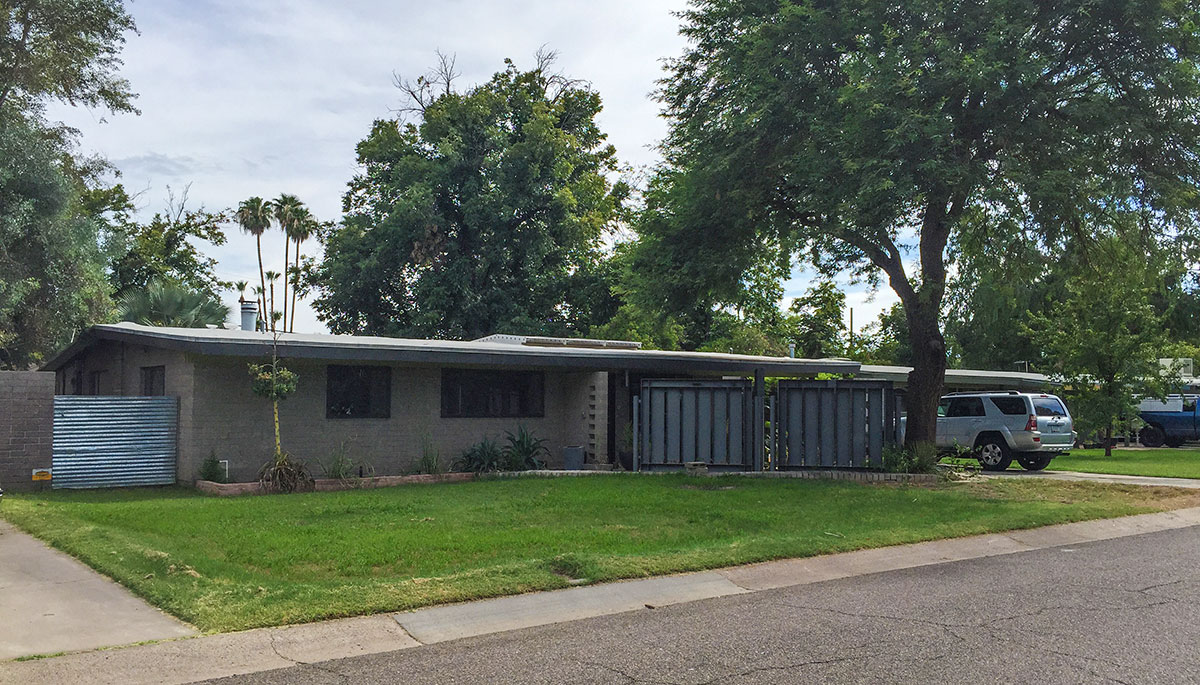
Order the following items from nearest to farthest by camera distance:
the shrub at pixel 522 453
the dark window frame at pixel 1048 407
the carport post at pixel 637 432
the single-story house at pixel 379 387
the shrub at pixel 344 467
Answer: the single-story house at pixel 379 387
the shrub at pixel 344 467
the carport post at pixel 637 432
the shrub at pixel 522 453
the dark window frame at pixel 1048 407

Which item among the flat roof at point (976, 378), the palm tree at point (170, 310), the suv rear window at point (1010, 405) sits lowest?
the suv rear window at point (1010, 405)

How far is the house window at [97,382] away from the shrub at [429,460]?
7430mm

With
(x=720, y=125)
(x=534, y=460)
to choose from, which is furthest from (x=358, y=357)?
(x=720, y=125)

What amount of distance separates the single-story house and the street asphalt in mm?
10006

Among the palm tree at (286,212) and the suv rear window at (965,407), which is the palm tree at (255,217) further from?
the suv rear window at (965,407)

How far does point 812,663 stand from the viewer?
20.0 feet

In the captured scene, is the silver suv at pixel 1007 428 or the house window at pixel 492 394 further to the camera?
the silver suv at pixel 1007 428

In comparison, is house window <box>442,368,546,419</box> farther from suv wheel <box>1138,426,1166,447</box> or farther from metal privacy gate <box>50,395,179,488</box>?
suv wheel <box>1138,426,1166,447</box>

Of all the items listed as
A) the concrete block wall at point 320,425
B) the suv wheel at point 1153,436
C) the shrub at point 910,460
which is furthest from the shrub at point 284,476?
the suv wheel at point 1153,436

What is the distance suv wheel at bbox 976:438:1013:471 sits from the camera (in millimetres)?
21172

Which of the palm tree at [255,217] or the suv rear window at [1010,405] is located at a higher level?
the palm tree at [255,217]

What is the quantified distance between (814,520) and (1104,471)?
12.1m

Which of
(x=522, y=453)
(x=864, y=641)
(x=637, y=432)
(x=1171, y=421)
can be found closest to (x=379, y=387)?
(x=522, y=453)

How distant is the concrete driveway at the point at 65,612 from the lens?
6.60 meters
